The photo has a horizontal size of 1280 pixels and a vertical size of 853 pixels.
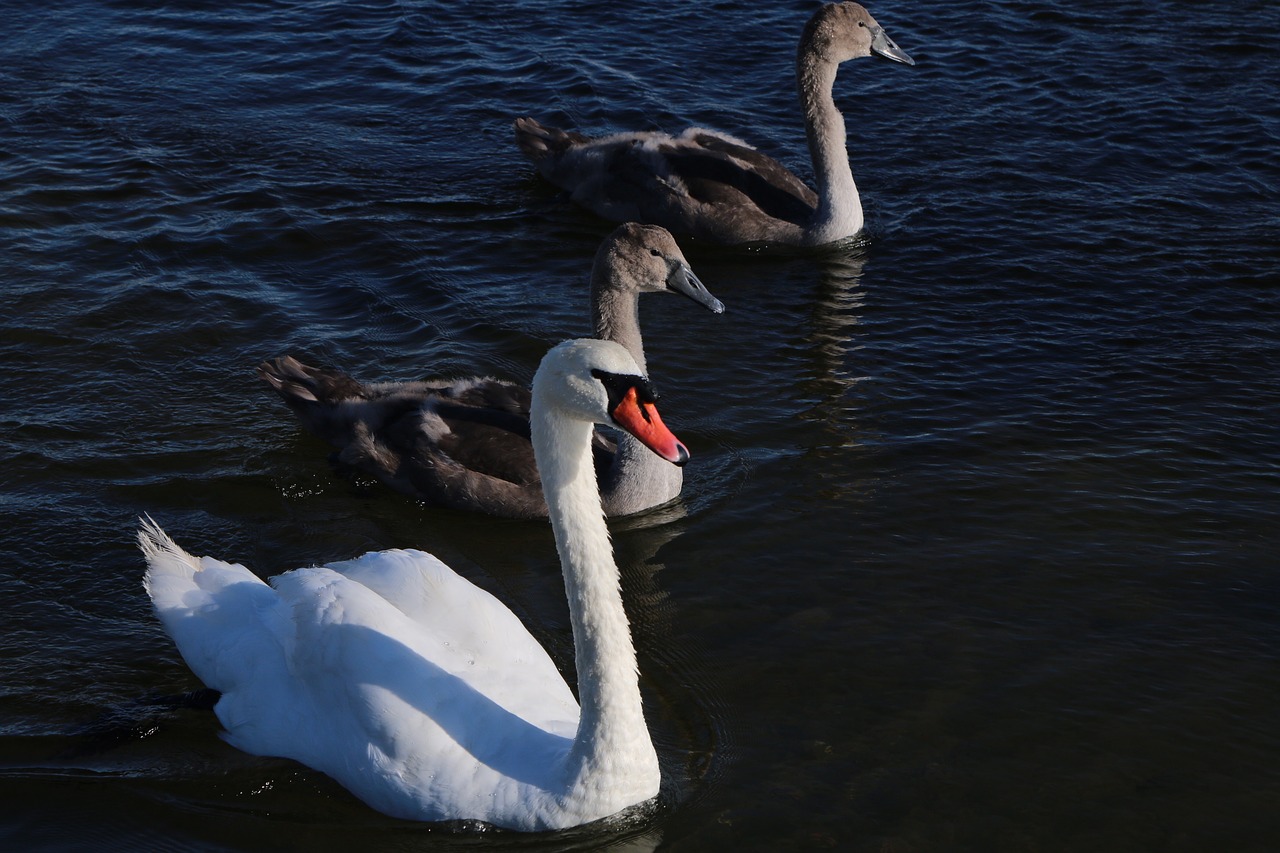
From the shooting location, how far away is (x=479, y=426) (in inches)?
334

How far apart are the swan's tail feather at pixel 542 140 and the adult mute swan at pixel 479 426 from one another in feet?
12.1

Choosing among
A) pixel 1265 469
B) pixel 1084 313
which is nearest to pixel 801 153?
pixel 1084 313

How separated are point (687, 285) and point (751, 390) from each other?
0.99m

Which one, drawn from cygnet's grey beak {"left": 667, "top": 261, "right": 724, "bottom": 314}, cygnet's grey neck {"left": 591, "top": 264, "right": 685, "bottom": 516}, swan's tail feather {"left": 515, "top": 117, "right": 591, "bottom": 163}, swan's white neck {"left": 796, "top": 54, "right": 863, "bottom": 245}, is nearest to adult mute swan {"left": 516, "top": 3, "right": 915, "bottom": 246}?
swan's white neck {"left": 796, "top": 54, "right": 863, "bottom": 245}

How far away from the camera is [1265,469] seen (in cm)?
862

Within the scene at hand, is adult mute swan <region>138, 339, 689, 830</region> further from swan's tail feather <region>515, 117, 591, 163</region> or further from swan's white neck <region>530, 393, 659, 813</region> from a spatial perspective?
swan's tail feather <region>515, 117, 591, 163</region>

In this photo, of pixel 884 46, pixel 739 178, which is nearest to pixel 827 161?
pixel 739 178

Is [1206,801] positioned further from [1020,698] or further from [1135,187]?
[1135,187]

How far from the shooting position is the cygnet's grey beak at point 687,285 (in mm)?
9218

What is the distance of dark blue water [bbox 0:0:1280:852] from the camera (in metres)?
6.41

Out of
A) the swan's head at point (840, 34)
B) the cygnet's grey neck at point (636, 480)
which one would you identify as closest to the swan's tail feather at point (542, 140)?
the swan's head at point (840, 34)

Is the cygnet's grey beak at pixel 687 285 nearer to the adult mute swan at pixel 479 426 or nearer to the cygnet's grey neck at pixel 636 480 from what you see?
the adult mute swan at pixel 479 426

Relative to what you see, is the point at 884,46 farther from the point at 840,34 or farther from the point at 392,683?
the point at 392,683

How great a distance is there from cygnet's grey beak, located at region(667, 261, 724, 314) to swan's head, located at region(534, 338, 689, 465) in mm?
3683
